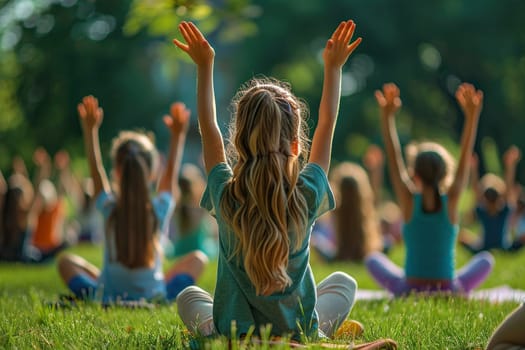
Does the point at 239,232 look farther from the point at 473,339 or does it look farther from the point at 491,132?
the point at 491,132

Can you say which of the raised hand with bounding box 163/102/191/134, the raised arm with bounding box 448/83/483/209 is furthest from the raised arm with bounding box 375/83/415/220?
the raised hand with bounding box 163/102/191/134

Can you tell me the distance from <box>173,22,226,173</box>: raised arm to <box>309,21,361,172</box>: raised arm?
0.41 meters

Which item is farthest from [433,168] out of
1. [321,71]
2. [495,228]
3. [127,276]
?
[321,71]

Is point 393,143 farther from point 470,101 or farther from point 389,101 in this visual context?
point 470,101

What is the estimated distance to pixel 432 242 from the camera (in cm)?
565

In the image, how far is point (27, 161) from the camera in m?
16.8

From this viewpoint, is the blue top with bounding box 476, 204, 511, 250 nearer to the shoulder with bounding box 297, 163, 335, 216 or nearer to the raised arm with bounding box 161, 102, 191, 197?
the raised arm with bounding box 161, 102, 191, 197

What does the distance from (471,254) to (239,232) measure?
22.4 feet

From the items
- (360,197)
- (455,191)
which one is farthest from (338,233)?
(455,191)

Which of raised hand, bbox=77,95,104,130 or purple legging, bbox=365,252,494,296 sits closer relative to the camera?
raised hand, bbox=77,95,104,130

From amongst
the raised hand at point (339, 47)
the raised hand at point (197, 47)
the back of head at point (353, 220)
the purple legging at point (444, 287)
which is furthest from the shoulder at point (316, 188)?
the back of head at point (353, 220)

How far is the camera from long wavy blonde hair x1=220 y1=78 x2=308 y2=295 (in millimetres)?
3123

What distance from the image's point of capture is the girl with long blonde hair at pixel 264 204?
3135 millimetres

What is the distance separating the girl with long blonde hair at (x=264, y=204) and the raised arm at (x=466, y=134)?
6.73ft
